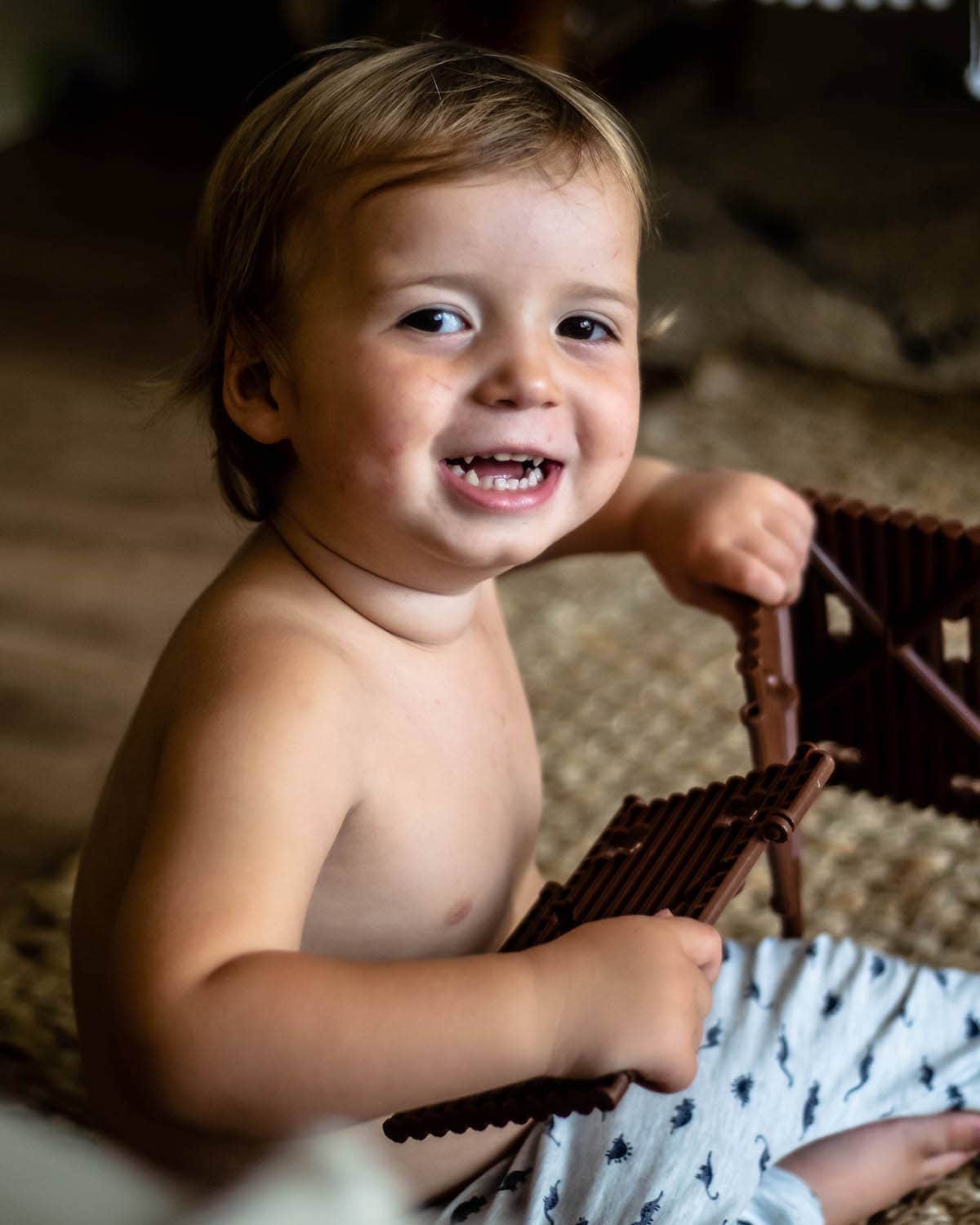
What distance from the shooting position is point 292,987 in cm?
48

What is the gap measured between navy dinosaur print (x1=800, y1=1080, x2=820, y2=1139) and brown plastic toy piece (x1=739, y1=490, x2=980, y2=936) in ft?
0.39

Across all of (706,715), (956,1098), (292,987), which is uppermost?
(292,987)

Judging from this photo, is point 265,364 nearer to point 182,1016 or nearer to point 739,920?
point 182,1016

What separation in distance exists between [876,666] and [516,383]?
31 cm

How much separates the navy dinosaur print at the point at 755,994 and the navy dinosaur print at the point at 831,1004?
0.09 ft

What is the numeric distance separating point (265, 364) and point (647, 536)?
25cm

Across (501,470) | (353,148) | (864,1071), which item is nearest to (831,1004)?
A: (864,1071)

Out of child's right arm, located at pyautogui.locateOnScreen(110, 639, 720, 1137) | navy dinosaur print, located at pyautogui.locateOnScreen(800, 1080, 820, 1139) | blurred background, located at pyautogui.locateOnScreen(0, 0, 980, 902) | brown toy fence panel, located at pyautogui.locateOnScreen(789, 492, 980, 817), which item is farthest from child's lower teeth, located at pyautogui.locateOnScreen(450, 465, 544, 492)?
blurred background, located at pyautogui.locateOnScreen(0, 0, 980, 902)

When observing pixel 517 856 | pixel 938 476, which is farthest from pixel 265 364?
pixel 938 476

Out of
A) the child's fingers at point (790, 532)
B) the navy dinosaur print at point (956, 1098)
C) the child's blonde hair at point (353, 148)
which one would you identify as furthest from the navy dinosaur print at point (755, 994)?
the child's blonde hair at point (353, 148)

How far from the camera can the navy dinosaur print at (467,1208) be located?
25.8 inches

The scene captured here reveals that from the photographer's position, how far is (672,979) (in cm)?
52

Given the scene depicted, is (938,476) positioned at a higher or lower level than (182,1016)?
lower

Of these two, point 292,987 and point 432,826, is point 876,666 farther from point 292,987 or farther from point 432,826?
point 292,987
